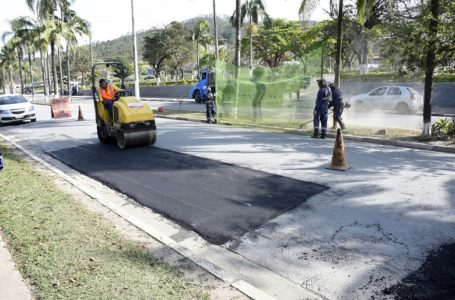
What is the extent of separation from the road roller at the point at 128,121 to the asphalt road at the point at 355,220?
169cm

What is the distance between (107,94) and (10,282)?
8.21 metres

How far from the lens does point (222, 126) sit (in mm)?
15586

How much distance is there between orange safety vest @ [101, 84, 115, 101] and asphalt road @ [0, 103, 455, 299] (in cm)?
311

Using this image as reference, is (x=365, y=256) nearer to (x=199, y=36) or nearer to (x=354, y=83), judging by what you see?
(x=354, y=83)

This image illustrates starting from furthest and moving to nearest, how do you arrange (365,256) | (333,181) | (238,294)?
(333,181) < (365,256) < (238,294)

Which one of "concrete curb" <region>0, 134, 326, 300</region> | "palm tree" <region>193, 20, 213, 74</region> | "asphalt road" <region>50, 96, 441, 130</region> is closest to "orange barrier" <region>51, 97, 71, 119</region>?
"asphalt road" <region>50, 96, 441, 130</region>

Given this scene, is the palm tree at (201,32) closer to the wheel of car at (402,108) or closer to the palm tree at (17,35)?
the palm tree at (17,35)

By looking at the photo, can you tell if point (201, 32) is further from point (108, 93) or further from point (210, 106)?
point (108, 93)

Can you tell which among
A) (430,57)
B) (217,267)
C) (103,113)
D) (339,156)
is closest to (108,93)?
(103,113)

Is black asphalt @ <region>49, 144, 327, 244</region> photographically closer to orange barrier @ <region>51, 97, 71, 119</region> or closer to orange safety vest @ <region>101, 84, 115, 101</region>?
orange safety vest @ <region>101, 84, 115, 101</region>

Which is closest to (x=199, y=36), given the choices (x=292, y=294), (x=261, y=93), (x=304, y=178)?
(x=261, y=93)

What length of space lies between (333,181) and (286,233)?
7.78 ft

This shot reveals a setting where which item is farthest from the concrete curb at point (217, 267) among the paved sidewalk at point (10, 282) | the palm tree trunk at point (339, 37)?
the palm tree trunk at point (339, 37)

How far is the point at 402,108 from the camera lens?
60.8 ft
